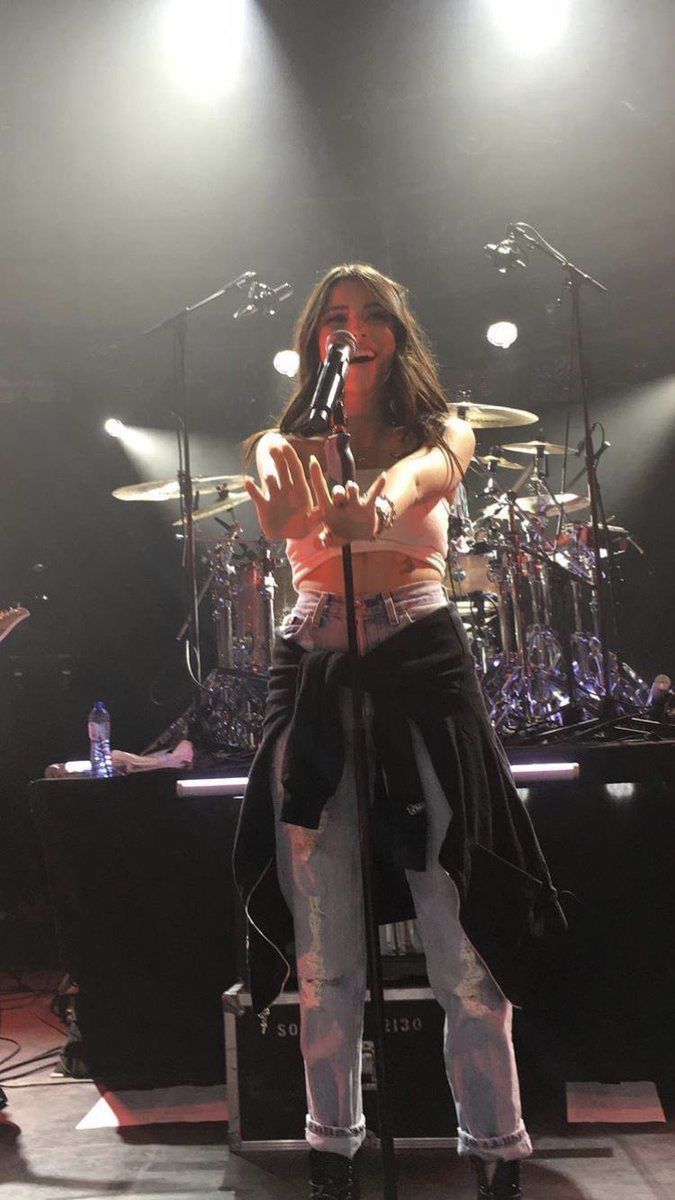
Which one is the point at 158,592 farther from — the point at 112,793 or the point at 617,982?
the point at 617,982

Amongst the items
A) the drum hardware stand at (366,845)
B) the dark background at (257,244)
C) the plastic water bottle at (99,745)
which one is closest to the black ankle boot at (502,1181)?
the drum hardware stand at (366,845)

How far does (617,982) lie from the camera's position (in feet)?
9.01

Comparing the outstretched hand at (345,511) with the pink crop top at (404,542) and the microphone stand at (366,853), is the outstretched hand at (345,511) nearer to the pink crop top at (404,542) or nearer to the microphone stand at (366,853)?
the microphone stand at (366,853)

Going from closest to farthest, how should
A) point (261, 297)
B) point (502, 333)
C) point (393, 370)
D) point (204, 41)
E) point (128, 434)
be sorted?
point (393, 370) < point (204, 41) < point (261, 297) < point (502, 333) < point (128, 434)

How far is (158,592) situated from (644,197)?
4000 millimetres

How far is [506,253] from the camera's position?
4.66 metres

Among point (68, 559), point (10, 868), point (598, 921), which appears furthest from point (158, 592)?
point (598, 921)

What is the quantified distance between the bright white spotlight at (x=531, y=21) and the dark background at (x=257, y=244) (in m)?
0.04

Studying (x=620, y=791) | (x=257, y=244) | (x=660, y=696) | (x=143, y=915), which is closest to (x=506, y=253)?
(x=257, y=244)

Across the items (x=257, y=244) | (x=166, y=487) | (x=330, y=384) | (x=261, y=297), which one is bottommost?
(x=330, y=384)

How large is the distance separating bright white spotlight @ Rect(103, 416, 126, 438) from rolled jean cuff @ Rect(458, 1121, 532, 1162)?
580cm

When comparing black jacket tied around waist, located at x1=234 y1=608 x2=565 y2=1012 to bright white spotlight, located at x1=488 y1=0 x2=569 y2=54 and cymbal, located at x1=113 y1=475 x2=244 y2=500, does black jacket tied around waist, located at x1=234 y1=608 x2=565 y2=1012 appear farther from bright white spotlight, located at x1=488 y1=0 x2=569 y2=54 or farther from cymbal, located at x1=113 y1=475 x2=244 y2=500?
bright white spotlight, located at x1=488 y1=0 x2=569 y2=54

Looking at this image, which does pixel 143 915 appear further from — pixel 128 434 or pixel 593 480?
pixel 128 434

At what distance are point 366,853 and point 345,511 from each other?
49 centimetres
